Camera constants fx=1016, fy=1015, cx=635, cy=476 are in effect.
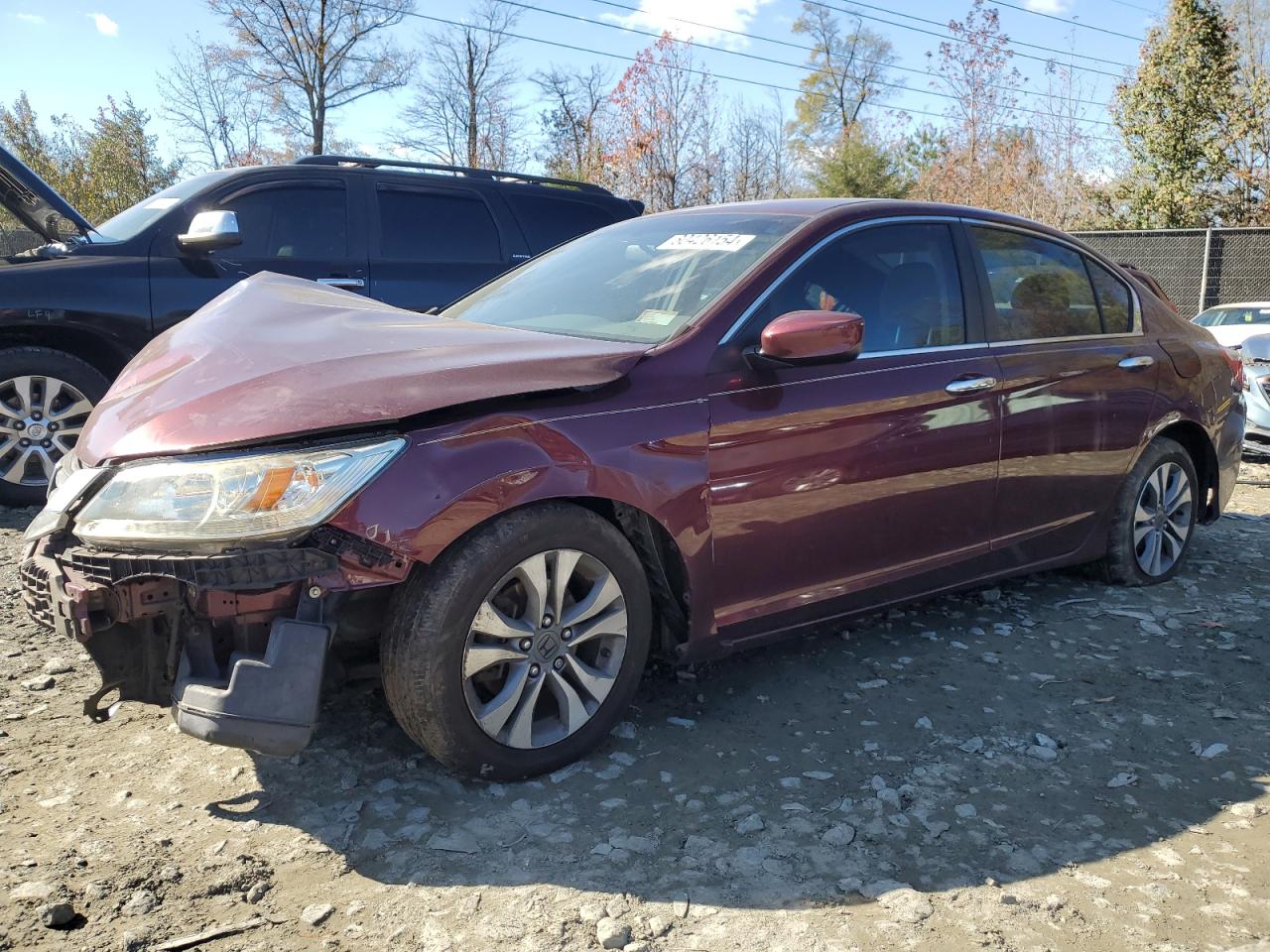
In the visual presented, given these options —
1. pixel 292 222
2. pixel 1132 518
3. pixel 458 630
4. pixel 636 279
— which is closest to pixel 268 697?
pixel 458 630

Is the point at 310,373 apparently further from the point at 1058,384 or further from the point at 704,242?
the point at 1058,384

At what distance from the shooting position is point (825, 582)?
337cm

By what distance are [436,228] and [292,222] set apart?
0.93 metres

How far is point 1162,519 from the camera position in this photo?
471 centimetres

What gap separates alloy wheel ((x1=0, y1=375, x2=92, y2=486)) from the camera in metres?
5.41

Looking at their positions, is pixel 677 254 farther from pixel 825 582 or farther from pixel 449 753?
pixel 449 753

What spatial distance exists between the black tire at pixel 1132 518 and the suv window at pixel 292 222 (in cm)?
456

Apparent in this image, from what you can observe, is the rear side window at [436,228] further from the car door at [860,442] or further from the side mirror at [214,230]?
the car door at [860,442]

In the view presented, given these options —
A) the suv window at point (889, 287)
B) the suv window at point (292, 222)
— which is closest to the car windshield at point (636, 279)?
the suv window at point (889, 287)

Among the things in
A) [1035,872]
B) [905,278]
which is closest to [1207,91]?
[905,278]

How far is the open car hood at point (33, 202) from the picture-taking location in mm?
5543

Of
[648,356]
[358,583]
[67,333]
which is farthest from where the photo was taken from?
[67,333]

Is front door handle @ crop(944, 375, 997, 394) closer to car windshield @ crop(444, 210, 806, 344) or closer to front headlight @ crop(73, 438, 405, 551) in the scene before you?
car windshield @ crop(444, 210, 806, 344)

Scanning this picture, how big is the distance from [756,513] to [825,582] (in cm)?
43
